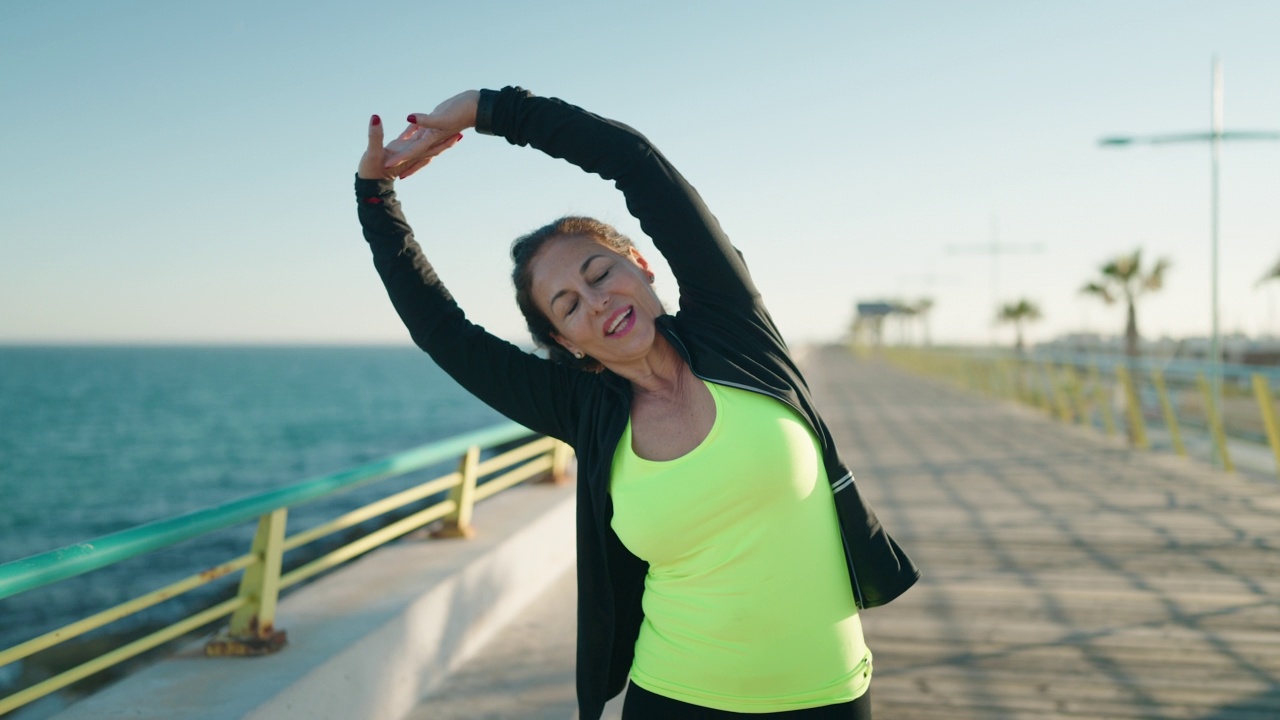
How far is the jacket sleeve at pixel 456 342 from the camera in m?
1.90

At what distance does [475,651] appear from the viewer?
4270mm

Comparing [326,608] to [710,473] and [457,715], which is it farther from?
[710,473]

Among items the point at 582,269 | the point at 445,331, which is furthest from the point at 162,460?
the point at 582,269

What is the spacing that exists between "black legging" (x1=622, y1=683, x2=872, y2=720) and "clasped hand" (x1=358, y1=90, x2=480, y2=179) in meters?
1.05

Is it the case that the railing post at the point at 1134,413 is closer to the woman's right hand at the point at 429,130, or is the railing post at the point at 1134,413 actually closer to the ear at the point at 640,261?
the ear at the point at 640,261

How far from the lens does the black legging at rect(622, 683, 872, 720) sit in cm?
161

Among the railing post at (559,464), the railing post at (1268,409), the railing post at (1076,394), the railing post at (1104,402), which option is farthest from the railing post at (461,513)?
the railing post at (1076,394)

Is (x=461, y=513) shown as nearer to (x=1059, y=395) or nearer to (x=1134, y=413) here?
(x=1134, y=413)

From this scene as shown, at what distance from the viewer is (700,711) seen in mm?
1629

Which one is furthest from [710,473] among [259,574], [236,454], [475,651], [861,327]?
[861,327]

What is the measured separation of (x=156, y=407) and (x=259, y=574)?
7863cm

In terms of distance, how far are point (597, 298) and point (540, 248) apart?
6.8 inches

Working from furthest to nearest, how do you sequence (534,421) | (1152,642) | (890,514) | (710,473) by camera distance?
(890,514) < (1152,642) < (534,421) < (710,473)

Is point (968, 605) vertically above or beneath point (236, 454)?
above
